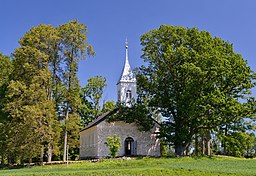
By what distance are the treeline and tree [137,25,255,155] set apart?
6846mm

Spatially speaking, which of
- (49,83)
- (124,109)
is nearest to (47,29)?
(49,83)

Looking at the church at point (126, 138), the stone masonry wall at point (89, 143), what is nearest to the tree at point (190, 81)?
the church at point (126, 138)

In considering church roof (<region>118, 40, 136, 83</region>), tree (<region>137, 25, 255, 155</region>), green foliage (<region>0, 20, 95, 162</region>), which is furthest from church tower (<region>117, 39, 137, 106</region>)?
green foliage (<region>0, 20, 95, 162</region>)

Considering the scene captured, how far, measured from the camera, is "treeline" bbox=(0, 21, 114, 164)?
31.8m

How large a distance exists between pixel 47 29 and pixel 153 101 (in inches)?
486

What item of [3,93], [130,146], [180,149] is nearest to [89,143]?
[130,146]

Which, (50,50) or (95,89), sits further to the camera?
(95,89)

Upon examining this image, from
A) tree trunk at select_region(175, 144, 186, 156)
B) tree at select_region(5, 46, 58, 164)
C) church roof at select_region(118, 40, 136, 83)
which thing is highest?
church roof at select_region(118, 40, 136, 83)

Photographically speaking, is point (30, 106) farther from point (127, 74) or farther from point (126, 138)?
point (127, 74)

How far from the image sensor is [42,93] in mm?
32750

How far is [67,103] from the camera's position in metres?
36.2

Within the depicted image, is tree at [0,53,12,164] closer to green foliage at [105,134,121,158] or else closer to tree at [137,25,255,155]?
green foliage at [105,134,121,158]

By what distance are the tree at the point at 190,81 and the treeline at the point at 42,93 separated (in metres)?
6.85

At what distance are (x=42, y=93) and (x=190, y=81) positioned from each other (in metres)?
13.4
